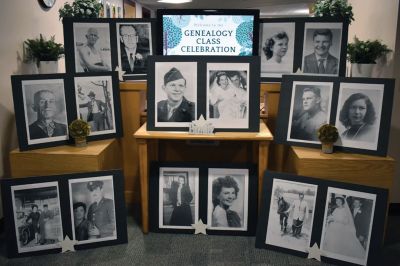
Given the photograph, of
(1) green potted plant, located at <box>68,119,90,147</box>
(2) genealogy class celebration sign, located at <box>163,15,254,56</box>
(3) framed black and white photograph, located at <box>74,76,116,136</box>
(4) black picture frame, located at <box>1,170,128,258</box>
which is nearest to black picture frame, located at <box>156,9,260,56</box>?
(2) genealogy class celebration sign, located at <box>163,15,254,56</box>

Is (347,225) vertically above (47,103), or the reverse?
(47,103)

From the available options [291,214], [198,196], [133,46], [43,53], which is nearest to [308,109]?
[291,214]

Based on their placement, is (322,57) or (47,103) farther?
(322,57)

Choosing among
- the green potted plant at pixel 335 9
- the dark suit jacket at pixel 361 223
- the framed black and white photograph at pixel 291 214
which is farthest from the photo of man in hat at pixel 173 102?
the green potted plant at pixel 335 9

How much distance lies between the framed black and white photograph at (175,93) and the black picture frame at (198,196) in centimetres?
32

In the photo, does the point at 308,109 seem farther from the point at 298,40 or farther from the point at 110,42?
the point at 110,42

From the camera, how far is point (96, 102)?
2438 millimetres

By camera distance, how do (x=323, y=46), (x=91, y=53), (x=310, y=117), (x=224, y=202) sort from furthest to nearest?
(x=91, y=53), (x=323, y=46), (x=224, y=202), (x=310, y=117)

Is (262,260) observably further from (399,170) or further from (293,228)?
(399,170)

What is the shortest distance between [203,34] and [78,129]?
1116 millimetres

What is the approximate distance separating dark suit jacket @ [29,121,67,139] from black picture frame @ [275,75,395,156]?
1364mm

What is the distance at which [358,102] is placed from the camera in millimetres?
2156

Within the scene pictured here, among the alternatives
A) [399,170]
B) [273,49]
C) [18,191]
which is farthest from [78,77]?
[399,170]

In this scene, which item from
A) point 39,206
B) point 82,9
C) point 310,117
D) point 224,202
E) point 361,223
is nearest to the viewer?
point 361,223
